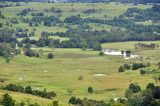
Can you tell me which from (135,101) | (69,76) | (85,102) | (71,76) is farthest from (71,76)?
(135,101)

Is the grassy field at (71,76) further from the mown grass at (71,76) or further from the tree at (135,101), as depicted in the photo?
the tree at (135,101)

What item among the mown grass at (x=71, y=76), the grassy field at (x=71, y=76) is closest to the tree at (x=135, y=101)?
the mown grass at (x=71, y=76)

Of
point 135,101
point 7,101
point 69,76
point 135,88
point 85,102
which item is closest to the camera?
point 7,101

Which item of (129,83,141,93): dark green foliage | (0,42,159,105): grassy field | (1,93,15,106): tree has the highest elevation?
(1,93,15,106): tree

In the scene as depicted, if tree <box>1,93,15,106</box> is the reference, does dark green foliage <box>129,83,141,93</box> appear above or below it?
below

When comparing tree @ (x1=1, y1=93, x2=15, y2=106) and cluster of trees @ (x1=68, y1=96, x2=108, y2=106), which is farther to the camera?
cluster of trees @ (x1=68, y1=96, x2=108, y2=106)

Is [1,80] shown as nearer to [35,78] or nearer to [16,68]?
[35,78]

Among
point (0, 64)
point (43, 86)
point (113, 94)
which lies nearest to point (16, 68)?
point (0, 64)

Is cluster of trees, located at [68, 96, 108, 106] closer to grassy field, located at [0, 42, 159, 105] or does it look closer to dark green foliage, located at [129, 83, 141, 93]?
grassy field, located at [0, 42, 159, 105]

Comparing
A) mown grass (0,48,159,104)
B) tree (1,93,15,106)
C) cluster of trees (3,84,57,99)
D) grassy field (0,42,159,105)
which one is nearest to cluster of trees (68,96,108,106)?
mown grass (0,48,159,104)

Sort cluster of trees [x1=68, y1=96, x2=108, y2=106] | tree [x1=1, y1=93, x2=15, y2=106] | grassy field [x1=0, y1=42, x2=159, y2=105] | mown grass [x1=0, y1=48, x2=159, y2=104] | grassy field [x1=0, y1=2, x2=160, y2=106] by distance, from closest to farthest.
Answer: tree [x1=1, y1=93, x2=15, y2=106] → cluster of trees [x1=68, y1=96, x2=108, y2=106] → grassy field [x1=0, y1=2, x2=160, y2=106] → mown grass [x1=0, y1=48, x2=159, y2=104] → grassy field [x1=0, y1=42, x2=159, y2=105]

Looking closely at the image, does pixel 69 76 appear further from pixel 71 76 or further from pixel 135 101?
pixel 135 101
